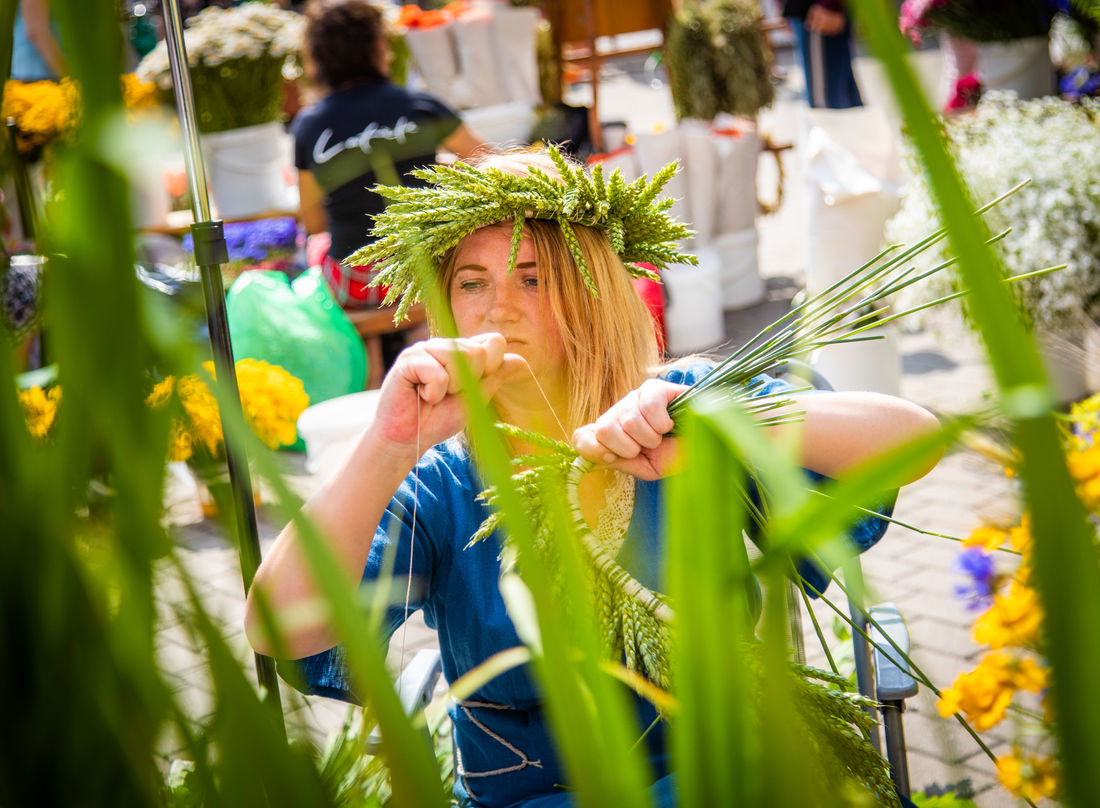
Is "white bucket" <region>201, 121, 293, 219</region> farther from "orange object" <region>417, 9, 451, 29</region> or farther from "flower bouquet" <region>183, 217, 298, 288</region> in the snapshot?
"orange object" <region>417, 9, 451, 29</region>

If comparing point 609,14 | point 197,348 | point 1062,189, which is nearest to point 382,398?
point 197,348

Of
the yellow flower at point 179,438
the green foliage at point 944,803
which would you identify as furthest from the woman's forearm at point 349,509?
the green foliage at point 944,803

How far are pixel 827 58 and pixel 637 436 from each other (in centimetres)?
421

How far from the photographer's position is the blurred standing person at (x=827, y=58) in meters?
4.64

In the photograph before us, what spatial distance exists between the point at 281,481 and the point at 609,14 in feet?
22.6

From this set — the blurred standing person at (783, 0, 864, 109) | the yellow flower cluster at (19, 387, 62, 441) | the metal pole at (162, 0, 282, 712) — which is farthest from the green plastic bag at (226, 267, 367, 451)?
the yellow flower cluster at (19, 387, 62, 441)

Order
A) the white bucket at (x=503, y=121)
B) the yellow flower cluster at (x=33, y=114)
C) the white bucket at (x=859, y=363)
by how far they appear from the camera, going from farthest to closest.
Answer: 1. the white bucket at (x=503, y=121)
2. the white bucket at (x=859, y=363)
3. the yellow flower cluster at (x=33, y=114)

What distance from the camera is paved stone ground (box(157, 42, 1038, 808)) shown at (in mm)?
360

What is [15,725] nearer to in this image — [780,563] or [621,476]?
[780,563]

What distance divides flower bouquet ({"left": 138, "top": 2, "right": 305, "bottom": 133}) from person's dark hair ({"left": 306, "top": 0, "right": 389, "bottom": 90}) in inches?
35.1

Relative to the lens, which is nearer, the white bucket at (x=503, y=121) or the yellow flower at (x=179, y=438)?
the yellow flower at (x=179, y=438)

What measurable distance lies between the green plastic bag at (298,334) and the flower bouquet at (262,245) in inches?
27.5

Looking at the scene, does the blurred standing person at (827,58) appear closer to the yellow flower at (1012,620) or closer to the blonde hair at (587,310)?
the blonde hair at (587,310)

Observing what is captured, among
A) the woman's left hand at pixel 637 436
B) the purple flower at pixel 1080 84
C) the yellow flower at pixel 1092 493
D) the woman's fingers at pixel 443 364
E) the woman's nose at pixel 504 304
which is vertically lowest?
the yellow flower at pixel 1092 493
